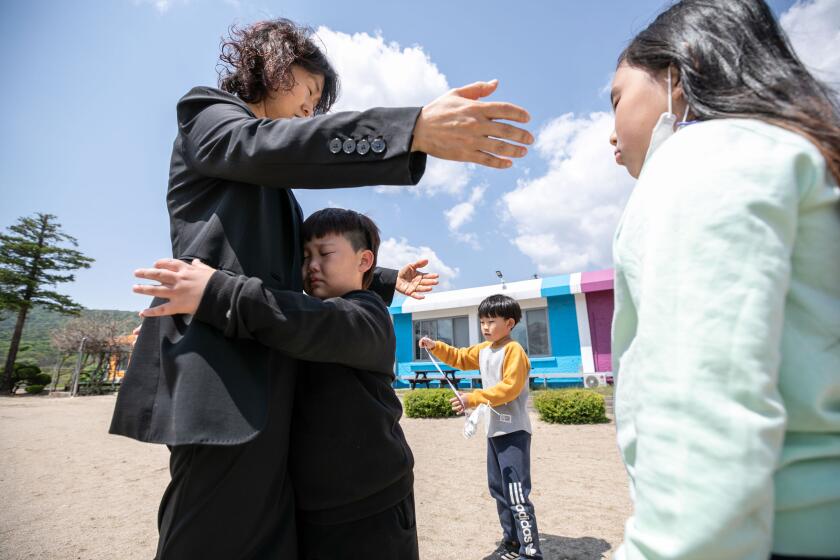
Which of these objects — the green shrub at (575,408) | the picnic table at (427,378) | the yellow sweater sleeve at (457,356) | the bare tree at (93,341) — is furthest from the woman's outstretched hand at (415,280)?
the bare tree at (93,341)

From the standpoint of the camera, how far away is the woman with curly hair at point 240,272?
104cm

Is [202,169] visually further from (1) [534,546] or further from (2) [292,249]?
(1) [534,546]

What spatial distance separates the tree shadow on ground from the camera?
3441 mm

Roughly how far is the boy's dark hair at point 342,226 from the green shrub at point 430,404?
32.4 ft

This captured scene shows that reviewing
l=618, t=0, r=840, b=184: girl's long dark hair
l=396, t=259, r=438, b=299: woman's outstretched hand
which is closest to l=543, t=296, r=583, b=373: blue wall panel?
l=396, t=259, r=438, b=299: woman's outstretched hand

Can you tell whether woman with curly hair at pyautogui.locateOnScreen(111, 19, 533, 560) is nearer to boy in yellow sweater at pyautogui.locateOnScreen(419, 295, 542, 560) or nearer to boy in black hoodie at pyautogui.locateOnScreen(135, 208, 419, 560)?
boy in black hoodie at pyautogui.locateOnScreen(135, 208, 419, 560)

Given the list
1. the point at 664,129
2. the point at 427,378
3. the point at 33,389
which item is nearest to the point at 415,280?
the point at 664,129

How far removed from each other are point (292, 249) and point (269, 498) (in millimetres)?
729

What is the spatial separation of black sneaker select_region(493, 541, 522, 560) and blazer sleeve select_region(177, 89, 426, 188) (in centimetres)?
322

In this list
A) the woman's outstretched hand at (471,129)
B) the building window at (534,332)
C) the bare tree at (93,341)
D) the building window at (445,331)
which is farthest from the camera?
the bare tree at (93,341)

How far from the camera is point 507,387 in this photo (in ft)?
11.5

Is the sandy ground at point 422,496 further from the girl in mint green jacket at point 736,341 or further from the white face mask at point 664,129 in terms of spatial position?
the white face mask at point 664,129

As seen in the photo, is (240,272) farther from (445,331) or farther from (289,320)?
(445,331)

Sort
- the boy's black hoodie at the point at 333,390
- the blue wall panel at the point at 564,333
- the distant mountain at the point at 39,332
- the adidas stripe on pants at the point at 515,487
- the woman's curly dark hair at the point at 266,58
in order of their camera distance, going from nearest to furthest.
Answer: the boy's black hoodie at the point at 333,390 < the woman's curly dark hair at the point at 266,58 < the adidas stripe on pants at the point at 515,487 < the blue wall panel at the point at 564,333 < the distant mountain at the point at 39,332
